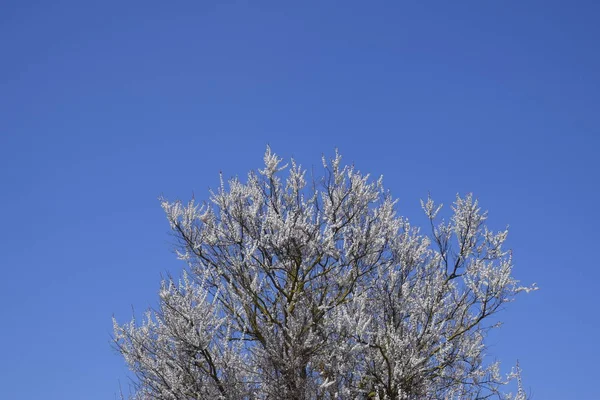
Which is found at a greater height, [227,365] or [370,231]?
[370,231]

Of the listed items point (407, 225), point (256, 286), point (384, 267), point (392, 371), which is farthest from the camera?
point (407, 225)

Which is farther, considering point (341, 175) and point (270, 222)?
point (341, 175)

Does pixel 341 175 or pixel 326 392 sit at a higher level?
pixel 341 175

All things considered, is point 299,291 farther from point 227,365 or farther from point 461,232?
point 461,232

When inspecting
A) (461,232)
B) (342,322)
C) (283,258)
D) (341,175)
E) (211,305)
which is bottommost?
(342,322)

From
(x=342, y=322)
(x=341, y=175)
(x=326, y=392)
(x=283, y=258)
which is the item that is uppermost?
(x=341, y=175)

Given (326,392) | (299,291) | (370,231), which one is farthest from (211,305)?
(370,231)

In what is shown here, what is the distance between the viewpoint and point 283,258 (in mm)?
13719

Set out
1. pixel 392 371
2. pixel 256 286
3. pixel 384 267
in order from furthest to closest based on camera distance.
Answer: pixel 384 267 < pixel 256 286 < pixel 392 371

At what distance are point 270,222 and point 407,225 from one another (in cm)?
413

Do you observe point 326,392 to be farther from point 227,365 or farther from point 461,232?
point 461,232

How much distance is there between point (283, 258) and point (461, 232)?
4.79 meters

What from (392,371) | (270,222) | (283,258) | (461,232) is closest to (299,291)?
(283,258)

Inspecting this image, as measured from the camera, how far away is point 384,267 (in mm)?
14734
